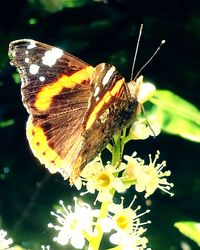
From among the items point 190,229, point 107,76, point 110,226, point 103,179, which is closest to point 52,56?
point 107,76

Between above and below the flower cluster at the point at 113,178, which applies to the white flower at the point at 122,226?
below

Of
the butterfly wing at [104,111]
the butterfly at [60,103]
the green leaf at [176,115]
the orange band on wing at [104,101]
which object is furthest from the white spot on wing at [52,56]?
the green leaf at [176,115]

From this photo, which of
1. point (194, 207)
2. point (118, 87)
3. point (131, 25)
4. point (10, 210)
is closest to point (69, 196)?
point (10, 210)

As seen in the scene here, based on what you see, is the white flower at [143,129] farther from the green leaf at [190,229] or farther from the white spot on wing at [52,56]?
the green leaf at [190,229]

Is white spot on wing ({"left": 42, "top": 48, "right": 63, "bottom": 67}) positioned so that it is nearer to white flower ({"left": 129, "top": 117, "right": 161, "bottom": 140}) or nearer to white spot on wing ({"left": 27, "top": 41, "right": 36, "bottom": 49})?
white spot on wing ({"left": 27, "top": 41, "right": 36, "bottom": 49})

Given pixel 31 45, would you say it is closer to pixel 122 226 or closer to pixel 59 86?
pixel 59 86

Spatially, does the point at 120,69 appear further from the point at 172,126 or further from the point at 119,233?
the point at 119,233
